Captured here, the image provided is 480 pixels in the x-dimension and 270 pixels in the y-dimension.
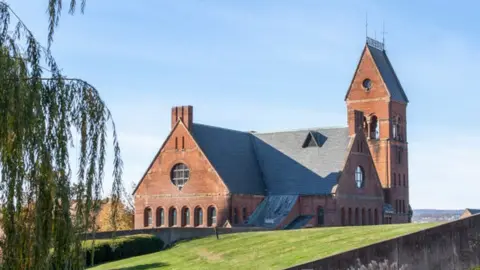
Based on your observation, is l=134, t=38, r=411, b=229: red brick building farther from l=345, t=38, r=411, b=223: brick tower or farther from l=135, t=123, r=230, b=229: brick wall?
l=345, t=38, r=411, b=223: brick tower

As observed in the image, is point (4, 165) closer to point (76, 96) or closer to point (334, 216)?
point (76, 96)

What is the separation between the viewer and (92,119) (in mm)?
12352

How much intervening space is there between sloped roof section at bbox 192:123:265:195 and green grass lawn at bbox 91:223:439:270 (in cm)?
1434

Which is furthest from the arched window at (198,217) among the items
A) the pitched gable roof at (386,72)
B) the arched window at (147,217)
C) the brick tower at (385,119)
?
the pitched gable roof at (386,72)

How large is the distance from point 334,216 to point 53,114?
55.3 m

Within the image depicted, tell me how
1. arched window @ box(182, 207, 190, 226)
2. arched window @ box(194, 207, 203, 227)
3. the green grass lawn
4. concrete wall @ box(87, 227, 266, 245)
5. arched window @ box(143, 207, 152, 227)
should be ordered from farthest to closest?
arched window @ box(143, 207, 152, 227)
arched window @ box(182, 207, 190, 226)
arched window @ box(194, 207, 203, 227)
concrete wall @ box(87, 227, 266, 245)
the green grass lawn

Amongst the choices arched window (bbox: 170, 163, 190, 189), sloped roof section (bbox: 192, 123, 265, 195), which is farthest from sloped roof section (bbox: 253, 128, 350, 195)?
arched window (bbox: 170, 163, 190, 189)

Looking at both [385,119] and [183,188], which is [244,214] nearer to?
[183,188]

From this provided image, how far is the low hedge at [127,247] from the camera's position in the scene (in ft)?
160

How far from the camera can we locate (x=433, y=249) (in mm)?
21938

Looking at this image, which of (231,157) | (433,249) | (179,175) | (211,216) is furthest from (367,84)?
(433,249)

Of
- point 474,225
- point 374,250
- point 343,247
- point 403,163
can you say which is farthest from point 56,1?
point 403,163

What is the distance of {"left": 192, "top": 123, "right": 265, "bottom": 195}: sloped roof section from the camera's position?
66.3m

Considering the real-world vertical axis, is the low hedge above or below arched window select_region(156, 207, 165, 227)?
below
